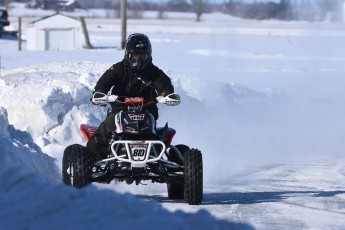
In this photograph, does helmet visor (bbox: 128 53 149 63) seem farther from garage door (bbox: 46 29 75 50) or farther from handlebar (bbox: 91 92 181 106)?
garage door (bbox: 46 29 75 50)

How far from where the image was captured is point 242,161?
16.4 meters

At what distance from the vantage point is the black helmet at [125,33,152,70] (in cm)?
1166

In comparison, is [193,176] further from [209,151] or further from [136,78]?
[209,151]

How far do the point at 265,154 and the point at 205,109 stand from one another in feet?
14.4

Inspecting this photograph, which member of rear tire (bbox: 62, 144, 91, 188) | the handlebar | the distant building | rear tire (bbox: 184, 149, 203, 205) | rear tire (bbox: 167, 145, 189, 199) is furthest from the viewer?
the distant building

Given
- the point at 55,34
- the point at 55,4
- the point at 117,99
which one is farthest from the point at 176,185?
the point at 55,4

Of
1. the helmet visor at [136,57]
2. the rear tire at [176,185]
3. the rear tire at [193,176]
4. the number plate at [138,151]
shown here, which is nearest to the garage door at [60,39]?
the helmet visor at [136,57]

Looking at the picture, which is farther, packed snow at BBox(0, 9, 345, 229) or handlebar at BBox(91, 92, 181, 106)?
handlebar at BBox(91, 92, 181, 106)

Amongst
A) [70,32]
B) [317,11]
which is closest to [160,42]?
[70,32]

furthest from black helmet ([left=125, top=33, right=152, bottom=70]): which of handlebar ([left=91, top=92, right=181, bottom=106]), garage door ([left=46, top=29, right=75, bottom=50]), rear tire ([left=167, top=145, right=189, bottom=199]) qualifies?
garage door ([left=46, top=29, right=75, bottom=50])

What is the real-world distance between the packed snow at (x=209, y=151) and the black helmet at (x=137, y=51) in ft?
4.88

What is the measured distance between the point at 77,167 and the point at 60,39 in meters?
42.7

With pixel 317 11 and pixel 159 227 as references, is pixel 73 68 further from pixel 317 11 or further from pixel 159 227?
pixel 317 11

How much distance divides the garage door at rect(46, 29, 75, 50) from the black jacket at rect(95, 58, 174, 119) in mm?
40506
